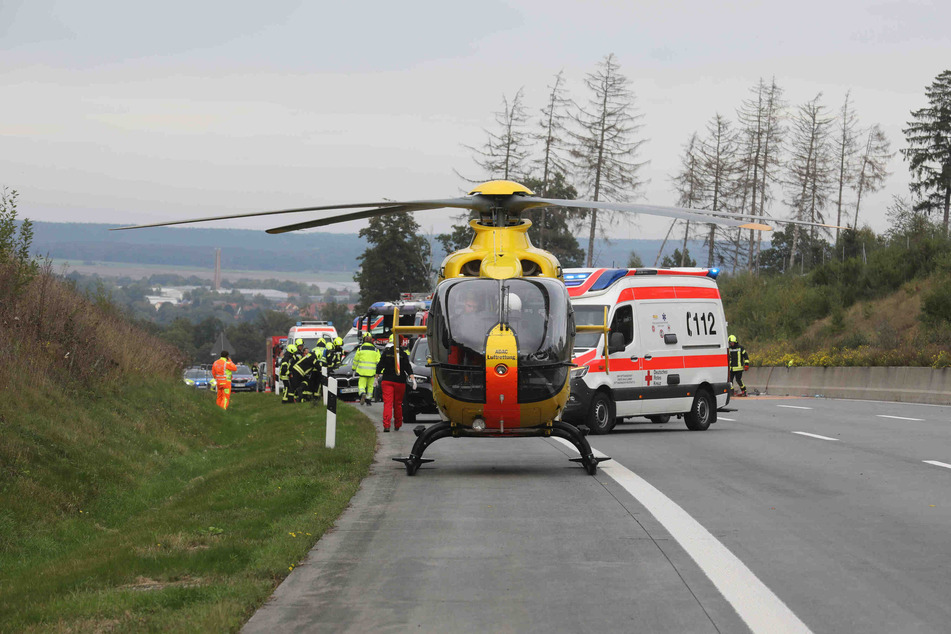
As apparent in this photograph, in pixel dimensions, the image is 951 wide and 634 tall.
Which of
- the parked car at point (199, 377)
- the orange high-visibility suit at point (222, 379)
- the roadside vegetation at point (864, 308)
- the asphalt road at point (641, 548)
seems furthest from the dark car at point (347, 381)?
the parked car at point (199, 377)

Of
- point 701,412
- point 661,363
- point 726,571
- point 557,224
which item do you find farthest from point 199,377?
point 726,571

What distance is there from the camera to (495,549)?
8.36 meters

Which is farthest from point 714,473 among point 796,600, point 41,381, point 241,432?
point 241,432

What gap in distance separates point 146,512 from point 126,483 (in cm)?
188

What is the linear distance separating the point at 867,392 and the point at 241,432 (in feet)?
61.0

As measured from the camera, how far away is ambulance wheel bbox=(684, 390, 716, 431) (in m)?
20.7

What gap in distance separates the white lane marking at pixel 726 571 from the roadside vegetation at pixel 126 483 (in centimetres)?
272

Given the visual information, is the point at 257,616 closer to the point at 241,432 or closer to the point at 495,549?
the point at 495,549

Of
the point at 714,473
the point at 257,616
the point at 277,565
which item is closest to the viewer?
the point at 257,616

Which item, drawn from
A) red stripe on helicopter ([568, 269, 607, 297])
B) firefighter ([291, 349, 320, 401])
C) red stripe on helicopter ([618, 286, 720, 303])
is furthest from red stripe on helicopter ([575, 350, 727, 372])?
firefighter ([291, 349, 320, 401])

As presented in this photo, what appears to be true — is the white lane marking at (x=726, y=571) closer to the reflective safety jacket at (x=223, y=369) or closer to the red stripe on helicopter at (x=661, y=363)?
the red stripe on helicopter at (x=661, y=363)

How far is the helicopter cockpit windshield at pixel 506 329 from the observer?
41.1 feet

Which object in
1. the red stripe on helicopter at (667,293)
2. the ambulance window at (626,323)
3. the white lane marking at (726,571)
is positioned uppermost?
the red stripe on helicopter at (667,293)

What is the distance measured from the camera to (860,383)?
1351 inches
